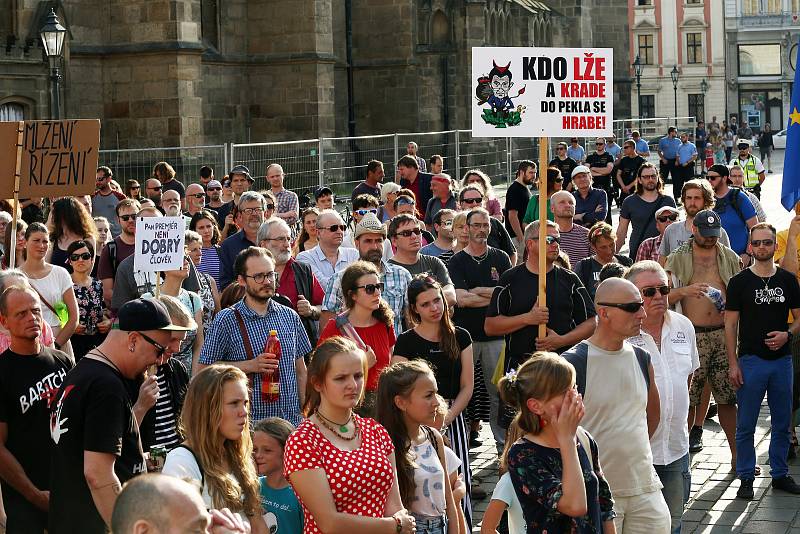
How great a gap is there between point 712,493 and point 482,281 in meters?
2.33

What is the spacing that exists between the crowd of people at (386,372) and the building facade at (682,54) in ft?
273

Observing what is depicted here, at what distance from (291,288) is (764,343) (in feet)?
10.8

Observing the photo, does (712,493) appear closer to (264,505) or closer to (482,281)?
(482,281)

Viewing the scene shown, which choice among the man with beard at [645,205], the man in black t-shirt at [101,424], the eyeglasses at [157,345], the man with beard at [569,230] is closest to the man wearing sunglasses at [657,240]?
the man with beard at [569,230]

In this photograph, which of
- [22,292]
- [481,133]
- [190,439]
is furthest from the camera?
[481,133]

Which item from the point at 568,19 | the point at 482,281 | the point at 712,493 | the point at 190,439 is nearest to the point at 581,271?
the point at 482,281

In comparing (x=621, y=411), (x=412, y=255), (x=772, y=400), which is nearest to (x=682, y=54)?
(x=772, y=400)

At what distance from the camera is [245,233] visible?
11.3 metres

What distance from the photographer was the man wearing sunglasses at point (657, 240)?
1166 centimetres

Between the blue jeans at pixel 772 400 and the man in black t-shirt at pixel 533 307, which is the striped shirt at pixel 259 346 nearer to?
the man in black t-shirt at pixel 533 307

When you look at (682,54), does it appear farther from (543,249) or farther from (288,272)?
(543,249)

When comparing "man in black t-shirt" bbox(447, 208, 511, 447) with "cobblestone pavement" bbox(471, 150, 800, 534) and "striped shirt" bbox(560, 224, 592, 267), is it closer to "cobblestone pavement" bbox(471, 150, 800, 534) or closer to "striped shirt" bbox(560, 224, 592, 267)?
"cobblestone pavement" bbox(471, 150, 800, 534)

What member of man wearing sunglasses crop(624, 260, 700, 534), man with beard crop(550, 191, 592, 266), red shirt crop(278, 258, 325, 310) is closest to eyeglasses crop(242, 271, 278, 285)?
red shirt crop(278, 258, 325, 310)

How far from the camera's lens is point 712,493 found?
29.9 ft
